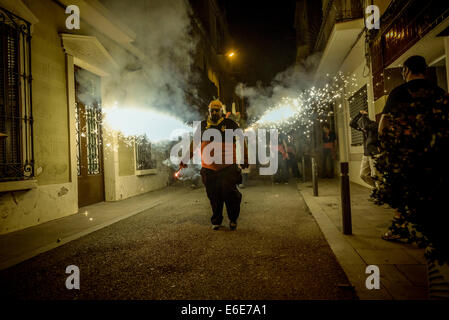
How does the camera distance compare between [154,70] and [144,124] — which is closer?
[144,124]

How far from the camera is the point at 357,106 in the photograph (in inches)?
385

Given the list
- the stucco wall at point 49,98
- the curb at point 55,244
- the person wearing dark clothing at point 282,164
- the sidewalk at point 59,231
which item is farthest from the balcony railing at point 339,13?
the curb at point 55,244

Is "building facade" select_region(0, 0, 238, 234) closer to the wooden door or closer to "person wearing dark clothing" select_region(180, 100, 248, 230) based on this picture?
the wooden door

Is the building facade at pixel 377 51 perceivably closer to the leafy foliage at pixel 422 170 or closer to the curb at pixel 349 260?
the curb at pixel 349 260

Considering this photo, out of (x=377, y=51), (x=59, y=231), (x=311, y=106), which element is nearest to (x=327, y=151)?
(x=377, y=51)

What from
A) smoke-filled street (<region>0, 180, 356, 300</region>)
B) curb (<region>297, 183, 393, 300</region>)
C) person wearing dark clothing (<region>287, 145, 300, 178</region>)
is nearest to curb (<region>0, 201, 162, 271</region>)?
smoke-filled street (<region>0, 180, 356, 300</region>)

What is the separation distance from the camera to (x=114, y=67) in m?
8.23

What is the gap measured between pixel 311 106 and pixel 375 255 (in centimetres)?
1378

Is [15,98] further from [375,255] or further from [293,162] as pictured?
[293,162]

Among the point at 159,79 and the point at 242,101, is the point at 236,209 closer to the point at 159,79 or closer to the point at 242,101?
the point at 159,79

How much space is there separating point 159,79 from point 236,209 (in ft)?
27.6

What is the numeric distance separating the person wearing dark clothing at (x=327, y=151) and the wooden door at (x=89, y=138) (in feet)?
26.5

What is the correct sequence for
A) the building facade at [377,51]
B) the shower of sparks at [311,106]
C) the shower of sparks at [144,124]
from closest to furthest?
the building facade at [377,51], the shower of sparks at [144,124], the shower of sparks at [311,106]

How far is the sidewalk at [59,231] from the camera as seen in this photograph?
364 centimetres
